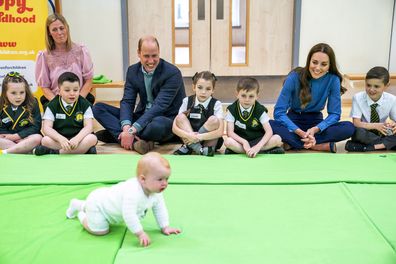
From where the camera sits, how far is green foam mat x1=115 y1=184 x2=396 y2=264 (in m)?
1.63

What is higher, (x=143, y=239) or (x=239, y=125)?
(x=239, y=125)

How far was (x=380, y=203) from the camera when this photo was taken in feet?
6.91

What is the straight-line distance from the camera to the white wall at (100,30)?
4930mm

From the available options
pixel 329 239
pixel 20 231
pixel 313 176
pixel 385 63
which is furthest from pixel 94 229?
pixel 385 63

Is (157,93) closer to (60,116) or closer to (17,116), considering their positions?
(60,116)

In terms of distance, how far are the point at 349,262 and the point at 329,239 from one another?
177 mm

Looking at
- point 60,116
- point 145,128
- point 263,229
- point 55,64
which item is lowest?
point 263,229

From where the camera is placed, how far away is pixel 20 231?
183cm

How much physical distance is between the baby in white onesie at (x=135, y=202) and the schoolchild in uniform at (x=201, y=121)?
50.6 inches

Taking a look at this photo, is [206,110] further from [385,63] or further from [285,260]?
[385,63]

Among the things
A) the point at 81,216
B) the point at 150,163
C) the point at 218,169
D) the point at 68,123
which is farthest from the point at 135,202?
the point at 68,123

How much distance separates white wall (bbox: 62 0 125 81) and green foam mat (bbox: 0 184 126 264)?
9.82 ft

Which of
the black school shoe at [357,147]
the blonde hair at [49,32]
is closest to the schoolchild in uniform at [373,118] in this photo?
the black school shoe at [357,147]

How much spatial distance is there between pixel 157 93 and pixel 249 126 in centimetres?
76
